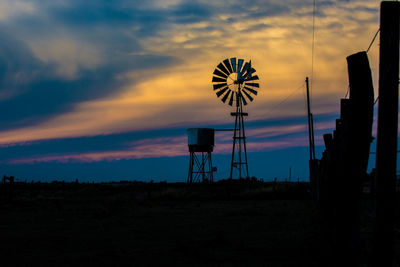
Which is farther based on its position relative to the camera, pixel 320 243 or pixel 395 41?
pixel 320 243

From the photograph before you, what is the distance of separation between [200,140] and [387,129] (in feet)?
160

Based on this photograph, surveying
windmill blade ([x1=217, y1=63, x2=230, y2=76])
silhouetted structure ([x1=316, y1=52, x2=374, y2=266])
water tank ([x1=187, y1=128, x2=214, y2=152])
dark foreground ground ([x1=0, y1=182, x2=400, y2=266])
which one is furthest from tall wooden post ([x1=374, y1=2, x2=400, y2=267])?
water tank ([x1=187, y1=128, x2=214, y2=152])

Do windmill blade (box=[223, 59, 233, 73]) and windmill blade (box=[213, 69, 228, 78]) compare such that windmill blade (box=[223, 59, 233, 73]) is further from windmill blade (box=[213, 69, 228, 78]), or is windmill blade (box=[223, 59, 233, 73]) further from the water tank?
the water tank

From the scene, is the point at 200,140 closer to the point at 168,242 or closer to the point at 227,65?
the point at 227,65

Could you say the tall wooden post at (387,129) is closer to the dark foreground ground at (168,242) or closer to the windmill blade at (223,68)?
the dark foreground ground at (168,242)

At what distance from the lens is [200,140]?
54375mm

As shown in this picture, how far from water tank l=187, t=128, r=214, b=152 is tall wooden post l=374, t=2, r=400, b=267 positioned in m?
48.8

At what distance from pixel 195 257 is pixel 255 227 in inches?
239

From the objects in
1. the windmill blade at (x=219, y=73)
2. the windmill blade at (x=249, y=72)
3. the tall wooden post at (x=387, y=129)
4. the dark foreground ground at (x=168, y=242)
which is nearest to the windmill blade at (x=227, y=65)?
the windmill blade at (x=219, y=73)

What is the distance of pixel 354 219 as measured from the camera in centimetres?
644

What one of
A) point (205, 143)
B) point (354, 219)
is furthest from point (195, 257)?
point (205, 143)

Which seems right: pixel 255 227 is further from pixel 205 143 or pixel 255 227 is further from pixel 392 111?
pixel 205 143

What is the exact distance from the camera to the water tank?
5444cm

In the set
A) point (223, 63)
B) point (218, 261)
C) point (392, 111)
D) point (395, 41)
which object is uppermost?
point (223, 63)
